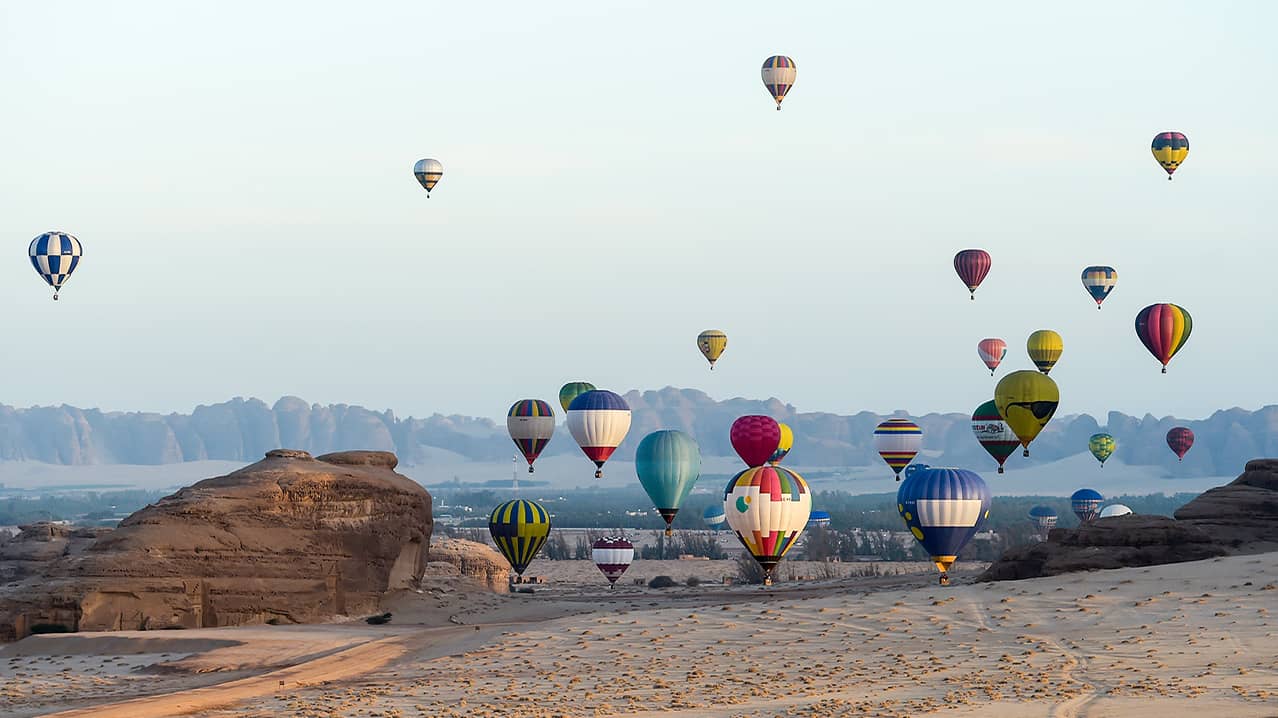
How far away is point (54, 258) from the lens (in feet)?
225

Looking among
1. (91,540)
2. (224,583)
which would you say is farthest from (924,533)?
(91,540)

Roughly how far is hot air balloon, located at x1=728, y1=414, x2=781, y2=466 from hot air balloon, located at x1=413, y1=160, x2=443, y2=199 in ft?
68.3

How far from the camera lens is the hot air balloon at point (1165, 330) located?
67125 mm

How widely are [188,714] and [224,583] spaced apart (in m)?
13.5

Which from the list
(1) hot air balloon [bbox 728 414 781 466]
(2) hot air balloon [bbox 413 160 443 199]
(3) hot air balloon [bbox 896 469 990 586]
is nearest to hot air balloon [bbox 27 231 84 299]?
(2) hot air balloon [bbox 413 160 443 199]

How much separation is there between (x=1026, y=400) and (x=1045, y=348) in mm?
18545

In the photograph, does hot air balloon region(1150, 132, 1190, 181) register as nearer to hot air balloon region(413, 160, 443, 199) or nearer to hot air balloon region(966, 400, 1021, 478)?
hot air balloon region(966, 400, 1021, 478)

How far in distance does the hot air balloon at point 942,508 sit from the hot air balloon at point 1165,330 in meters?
23.9

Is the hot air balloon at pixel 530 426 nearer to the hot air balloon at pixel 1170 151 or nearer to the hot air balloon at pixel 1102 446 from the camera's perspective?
the hot air balloon at pixel 1170 151

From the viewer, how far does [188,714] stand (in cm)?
2872

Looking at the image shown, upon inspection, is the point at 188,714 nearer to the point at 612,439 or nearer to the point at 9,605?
the point at 9,605

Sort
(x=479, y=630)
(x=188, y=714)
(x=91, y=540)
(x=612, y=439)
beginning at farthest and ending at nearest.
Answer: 1. (x=612, y=439)
2. (x=91, y=540)
3. (x=479, y=630)
4. (x=188, y=714)

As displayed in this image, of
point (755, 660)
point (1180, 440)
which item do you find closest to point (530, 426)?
point (755, 660)

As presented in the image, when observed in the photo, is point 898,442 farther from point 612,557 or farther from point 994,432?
point 612,557
